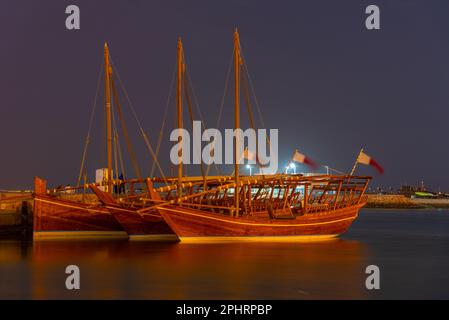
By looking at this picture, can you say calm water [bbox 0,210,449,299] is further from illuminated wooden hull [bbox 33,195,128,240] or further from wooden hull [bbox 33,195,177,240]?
illuminated wooden hull [bbox 33,195,128,240]

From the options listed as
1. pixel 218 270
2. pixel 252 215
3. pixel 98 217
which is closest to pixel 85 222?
pixel 98 217

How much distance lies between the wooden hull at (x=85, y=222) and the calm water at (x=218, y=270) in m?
1.56

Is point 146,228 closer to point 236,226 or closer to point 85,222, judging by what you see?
point 85,222

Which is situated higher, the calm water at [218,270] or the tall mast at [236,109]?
the tall mast at [236,109]

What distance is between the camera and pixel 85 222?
4966cm

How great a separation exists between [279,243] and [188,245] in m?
5.86

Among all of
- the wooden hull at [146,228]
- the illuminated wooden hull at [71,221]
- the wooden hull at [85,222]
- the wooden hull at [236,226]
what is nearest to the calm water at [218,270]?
the wooden hull at [236,226]

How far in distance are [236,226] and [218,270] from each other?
925 centimetres

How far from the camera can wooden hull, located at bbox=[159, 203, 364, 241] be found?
42.4m

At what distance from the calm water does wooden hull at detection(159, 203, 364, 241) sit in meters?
0.78

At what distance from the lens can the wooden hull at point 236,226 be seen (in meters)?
42.4

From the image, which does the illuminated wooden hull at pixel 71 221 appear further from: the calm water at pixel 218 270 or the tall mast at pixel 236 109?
the tall mast at pixel 236 109
